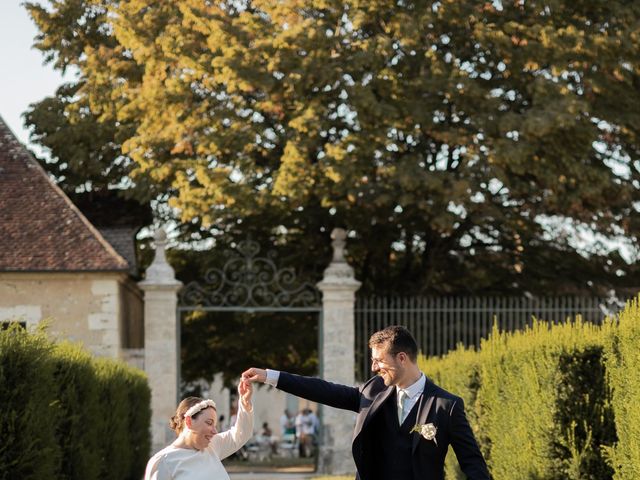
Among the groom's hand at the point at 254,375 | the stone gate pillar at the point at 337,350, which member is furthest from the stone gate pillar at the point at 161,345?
the groom's hand at the point at 254,375

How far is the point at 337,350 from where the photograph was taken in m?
22.7

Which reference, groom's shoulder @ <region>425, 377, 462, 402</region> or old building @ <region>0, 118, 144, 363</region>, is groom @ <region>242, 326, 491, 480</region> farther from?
old building @ <region>0, 118, 144, 363</region>

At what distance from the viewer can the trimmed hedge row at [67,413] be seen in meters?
10.8

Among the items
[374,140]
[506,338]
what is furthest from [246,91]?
[506,338]

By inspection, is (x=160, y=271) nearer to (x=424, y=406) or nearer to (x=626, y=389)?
(x=626, y=389)

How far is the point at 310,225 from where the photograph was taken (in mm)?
25406

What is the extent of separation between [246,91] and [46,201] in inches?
156

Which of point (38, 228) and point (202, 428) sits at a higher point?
point (38, 228)

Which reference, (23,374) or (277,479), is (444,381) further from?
(23,374)

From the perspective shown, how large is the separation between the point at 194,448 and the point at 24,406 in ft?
12.5

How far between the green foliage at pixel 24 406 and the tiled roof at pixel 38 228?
10561mm

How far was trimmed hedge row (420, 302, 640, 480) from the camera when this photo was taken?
995cm

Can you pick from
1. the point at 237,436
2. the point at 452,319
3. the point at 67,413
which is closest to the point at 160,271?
the point at 452,319

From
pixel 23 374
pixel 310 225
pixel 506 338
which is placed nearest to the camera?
pixel 23 374
